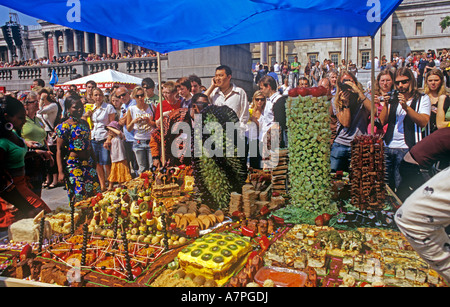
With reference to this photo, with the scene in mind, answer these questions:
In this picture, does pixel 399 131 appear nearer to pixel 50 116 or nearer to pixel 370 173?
pixel 370 173

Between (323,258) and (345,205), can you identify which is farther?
A: (345,205)

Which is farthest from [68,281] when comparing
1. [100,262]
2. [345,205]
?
[345,205]

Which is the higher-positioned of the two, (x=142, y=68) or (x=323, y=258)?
(x=142, y=68)

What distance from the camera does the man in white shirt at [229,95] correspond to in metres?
5.31

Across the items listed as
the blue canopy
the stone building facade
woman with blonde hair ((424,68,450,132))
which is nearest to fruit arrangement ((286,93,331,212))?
the blue canopy

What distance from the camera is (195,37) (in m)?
4.82

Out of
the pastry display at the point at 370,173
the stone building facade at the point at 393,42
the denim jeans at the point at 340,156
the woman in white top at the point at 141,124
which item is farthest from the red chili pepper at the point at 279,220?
the stone building facade at the point at 393,42

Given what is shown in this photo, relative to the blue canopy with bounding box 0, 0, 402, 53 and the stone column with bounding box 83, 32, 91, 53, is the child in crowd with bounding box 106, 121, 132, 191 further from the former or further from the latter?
the stone column with bounding box 83, 32, 91, 53
